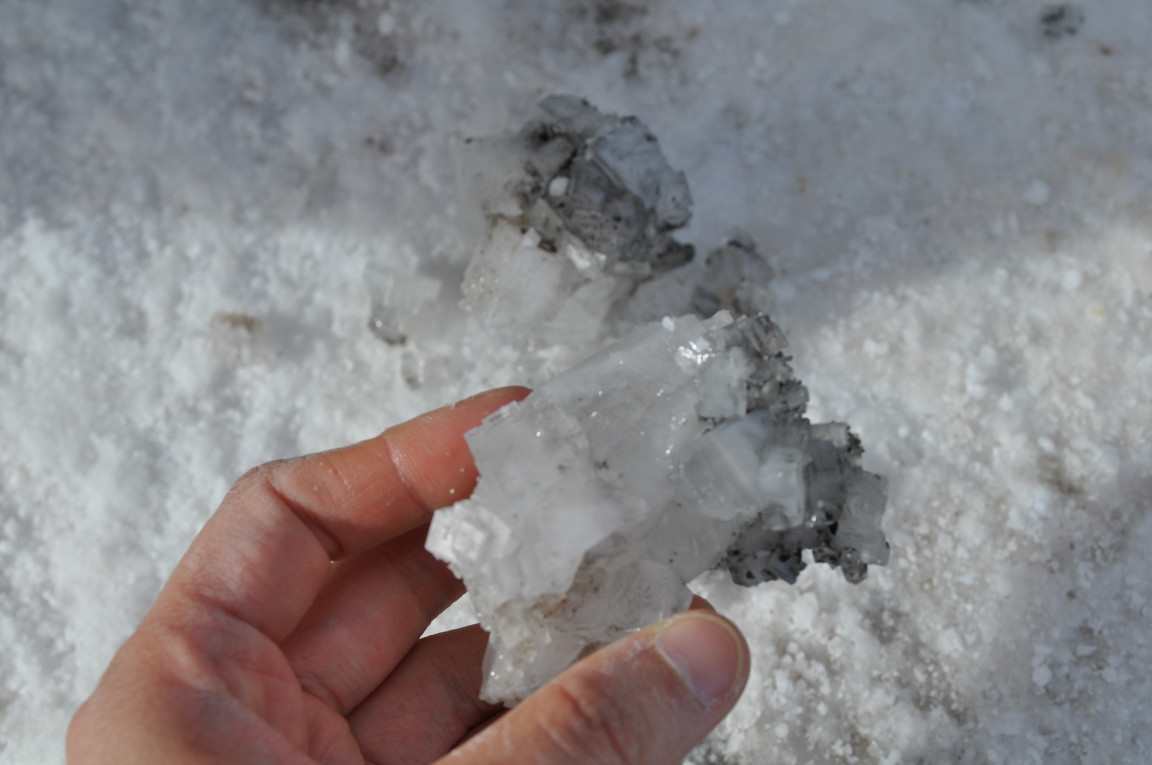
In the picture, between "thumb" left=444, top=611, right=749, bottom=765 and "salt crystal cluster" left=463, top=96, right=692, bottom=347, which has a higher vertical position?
"salt crystal cluster" left=463, top=96, right=692, bottom=347

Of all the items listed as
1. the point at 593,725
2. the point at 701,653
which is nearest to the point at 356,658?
the point at 593,725

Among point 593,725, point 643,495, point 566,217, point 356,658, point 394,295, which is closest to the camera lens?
point 593,725

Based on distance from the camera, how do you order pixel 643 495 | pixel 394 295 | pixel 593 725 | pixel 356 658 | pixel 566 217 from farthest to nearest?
pixel 394 295, pixel 566 217, pixel 356 658, pixel 643 495, pixel 593 725

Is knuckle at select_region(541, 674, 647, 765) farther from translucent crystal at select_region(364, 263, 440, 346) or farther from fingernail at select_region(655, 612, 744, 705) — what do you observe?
translucent crystal at select_region(364, 263, 440, 346)

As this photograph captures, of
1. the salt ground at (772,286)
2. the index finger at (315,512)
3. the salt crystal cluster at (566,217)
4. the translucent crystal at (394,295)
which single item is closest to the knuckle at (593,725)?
the index finger at (315,512)

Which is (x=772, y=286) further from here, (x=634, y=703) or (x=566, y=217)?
(x=634, y=703)

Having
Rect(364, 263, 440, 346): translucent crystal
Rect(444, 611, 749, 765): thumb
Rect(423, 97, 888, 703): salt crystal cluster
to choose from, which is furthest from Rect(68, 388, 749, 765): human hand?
Rect(364, 263, 440, 346): translucent crystal

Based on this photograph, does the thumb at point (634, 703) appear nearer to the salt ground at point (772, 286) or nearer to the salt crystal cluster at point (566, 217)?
the salt ground at point (772, 286)
